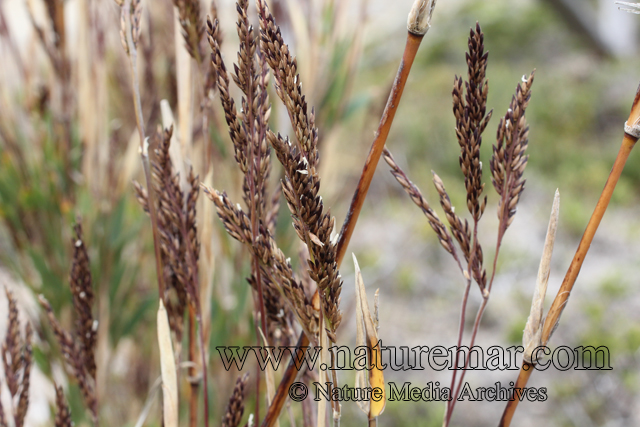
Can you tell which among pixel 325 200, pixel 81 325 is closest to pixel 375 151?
pixel 81 325

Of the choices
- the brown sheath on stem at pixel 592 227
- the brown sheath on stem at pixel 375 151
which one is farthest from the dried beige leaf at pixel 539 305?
the brown sheath on stem at pixel 375 151

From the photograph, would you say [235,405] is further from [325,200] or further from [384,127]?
[325,200]

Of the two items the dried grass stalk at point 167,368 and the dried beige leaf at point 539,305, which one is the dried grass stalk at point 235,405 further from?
the dried beige leaf at point 539,305

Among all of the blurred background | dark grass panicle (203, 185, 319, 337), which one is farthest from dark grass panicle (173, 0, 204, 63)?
dark grass panicle (203, 185, 319, 337)

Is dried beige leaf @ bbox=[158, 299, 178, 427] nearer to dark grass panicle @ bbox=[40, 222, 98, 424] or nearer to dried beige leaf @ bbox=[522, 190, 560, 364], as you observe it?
dark grass panicle @ bbox=[40, 222, 98, 424]

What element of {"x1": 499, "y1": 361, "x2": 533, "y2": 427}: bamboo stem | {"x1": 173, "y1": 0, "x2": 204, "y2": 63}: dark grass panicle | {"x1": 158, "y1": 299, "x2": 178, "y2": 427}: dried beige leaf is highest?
{"x1": 173, "y1": 0, "x2": 204, "y2": 63}: dark grass panicle

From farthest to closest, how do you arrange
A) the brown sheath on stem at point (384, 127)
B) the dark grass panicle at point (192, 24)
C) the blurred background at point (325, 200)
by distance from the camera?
the blurred background at point (325, 200), the dark grass panicle at point (192, 24), the brown sheath on stem at point (384, 127)

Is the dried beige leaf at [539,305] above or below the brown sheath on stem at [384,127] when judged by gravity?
below

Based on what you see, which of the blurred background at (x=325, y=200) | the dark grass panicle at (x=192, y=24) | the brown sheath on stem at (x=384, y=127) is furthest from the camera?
the blurred background at (x=325, y=200)

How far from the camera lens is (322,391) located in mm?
327

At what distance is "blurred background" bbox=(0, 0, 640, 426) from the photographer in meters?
0.81

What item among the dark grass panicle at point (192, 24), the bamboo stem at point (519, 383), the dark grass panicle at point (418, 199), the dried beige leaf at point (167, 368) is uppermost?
the dark grass panicle at point (192, 24)

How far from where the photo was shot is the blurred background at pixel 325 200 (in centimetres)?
81

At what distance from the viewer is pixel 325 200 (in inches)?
43.7
